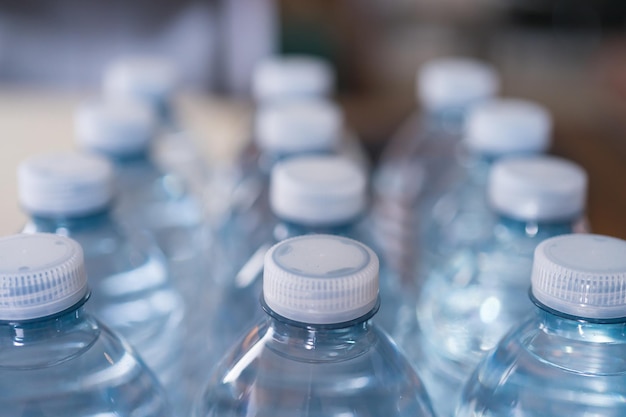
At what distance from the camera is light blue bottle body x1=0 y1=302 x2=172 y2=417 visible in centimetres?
52

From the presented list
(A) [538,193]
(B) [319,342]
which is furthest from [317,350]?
(A) [538,193]

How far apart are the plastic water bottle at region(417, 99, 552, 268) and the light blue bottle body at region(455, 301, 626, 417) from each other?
26 cm

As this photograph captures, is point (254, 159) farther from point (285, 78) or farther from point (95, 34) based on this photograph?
point (95, 34)

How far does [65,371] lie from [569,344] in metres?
0.38

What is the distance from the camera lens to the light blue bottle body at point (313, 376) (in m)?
0.52

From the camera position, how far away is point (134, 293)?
0.82 metres

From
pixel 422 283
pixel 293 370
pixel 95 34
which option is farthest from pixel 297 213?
pixel 95 34

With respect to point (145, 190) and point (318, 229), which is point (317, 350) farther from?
point (145, 190)

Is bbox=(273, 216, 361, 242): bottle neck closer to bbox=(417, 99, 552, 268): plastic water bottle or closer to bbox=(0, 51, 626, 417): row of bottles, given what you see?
bbox=(0, 51, 626, 417): row of bottles

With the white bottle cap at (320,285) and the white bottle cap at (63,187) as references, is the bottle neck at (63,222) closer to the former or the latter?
the white bottle cap at (63,187)

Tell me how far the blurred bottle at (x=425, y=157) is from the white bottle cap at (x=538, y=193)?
33 cm

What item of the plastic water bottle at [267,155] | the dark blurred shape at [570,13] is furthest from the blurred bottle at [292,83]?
the dark blurred shape at [570,13]

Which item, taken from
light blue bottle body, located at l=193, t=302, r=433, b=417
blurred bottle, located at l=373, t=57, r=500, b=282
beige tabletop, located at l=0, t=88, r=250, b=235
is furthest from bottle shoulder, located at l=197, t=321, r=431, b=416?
beige tabletop, located at l=0, t=88, r=250, b=235

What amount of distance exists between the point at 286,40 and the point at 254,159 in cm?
112
